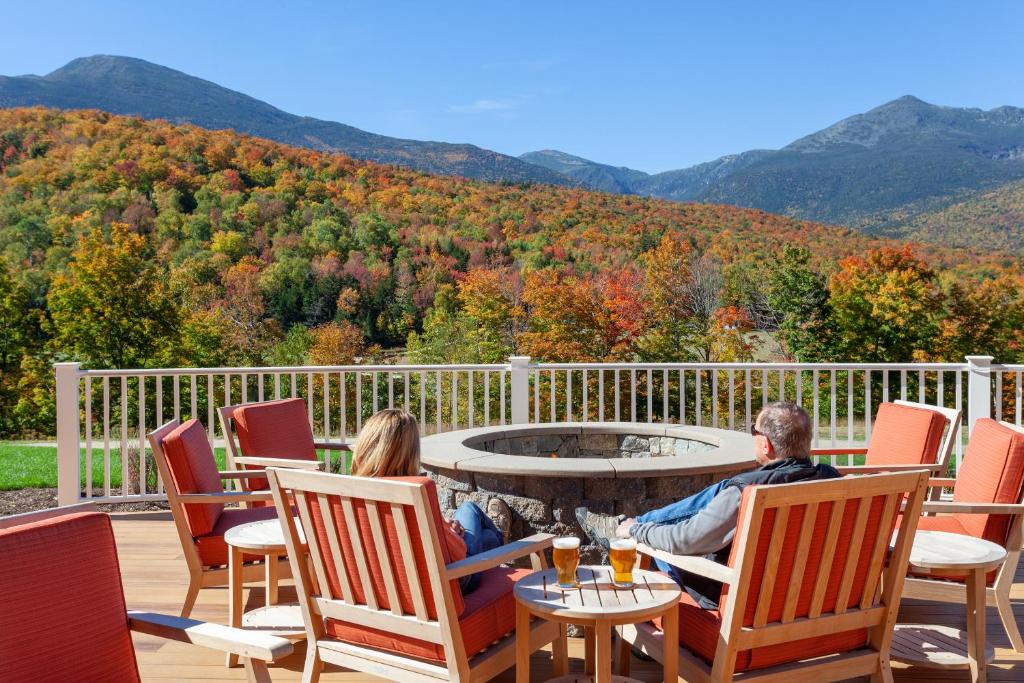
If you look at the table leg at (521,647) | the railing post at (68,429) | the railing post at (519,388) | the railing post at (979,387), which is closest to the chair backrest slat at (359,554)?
the table leg at (521,647)

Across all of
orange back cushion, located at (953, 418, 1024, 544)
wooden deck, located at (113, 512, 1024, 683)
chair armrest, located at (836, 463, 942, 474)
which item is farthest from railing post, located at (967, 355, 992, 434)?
orange back cushion, located at (953, 418, 1024, 544)

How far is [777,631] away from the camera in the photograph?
2.21 m

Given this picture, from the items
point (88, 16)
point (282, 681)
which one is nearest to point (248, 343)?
point (88, 16)

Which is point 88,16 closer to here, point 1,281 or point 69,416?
point 1,281

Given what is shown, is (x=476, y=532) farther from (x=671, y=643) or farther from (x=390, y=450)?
(x=671, y=643)

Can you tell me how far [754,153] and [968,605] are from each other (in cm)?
6303

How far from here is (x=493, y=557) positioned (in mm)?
2340

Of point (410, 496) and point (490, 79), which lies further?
point (490, 79)

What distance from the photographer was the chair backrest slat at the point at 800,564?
84.4 inches

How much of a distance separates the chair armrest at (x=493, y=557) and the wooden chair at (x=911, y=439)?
1669 mm

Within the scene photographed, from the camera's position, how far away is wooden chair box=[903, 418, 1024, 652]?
2.99 metres

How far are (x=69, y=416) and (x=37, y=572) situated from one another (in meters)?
4.10

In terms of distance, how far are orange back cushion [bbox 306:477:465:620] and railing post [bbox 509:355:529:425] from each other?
3485 mm

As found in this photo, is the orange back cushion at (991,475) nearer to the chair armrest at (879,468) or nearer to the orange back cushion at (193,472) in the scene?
the chair armrest at (879,468)
